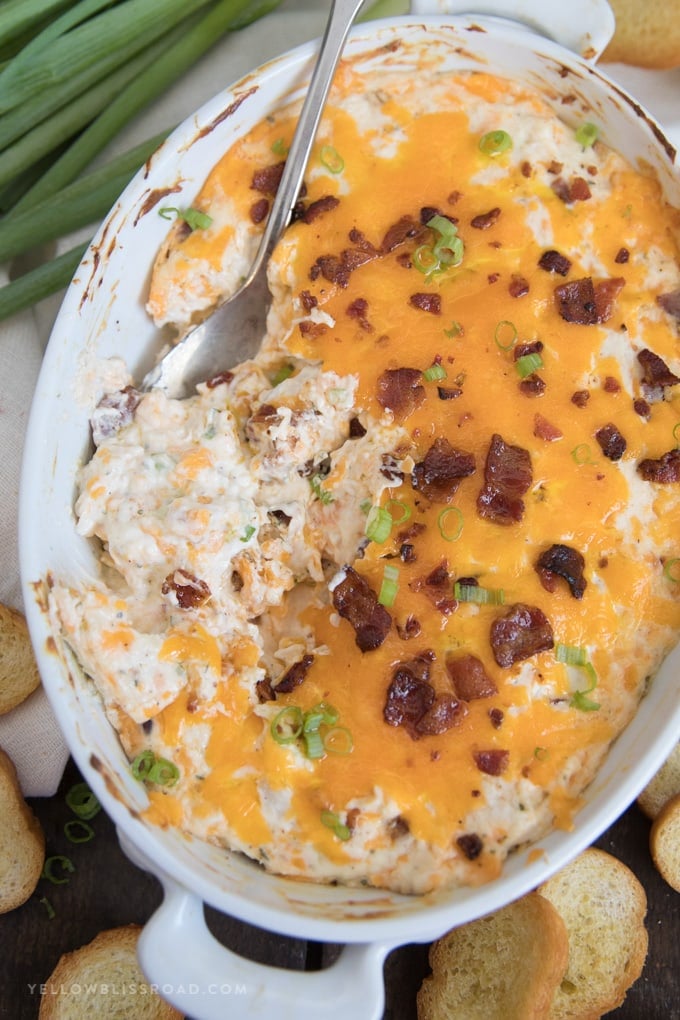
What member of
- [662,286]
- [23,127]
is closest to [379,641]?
[662,286]

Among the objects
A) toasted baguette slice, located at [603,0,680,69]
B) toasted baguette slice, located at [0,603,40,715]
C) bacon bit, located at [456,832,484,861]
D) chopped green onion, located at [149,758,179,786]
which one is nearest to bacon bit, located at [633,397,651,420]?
bacon bit, located at [456,832,484,861]

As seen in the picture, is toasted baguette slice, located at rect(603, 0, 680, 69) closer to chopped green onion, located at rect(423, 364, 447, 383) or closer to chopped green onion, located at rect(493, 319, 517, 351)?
chopped green onion, located at rect(493, 319, 517, 351)

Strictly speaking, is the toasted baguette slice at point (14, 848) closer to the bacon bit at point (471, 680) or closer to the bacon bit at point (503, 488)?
the bacon bit at point (471, 680)

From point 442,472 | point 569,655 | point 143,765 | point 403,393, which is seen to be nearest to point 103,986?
point 143,765

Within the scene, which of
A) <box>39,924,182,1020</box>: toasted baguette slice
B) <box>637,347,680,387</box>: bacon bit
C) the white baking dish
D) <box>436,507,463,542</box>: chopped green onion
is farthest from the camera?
<box>39,924,182,1020</box>: toasted baguette slice

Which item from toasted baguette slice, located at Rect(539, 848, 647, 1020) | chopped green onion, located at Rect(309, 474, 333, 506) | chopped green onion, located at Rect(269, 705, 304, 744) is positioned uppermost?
chopped green onion, located at Rect(309, 474, 333, 506)

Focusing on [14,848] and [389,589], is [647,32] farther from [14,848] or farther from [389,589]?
[14,848]

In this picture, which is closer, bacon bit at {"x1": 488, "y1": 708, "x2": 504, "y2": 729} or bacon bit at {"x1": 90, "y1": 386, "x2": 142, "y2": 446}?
bacon bit at {"x1": 488, "y1": 708, "x2": 504, "y2": 729}
